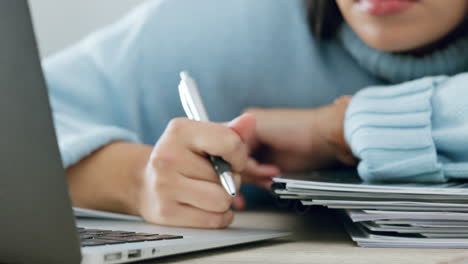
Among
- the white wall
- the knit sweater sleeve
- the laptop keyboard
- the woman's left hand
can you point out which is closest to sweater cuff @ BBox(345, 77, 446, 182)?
the knit sweater sleeve

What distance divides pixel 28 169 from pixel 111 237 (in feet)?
0.33

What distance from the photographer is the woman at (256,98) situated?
20.2 inches

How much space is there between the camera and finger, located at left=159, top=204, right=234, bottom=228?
1.67 ft

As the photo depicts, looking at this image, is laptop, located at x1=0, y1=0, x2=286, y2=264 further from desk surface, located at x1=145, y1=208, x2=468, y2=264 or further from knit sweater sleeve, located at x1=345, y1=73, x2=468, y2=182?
knit sweater sleeve, located at x1=345, y1=73, x2=468, y2=182

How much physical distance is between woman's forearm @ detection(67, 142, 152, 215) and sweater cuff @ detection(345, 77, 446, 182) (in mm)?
224

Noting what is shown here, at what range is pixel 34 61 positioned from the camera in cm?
30

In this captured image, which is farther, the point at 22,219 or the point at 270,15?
the point at 270,15

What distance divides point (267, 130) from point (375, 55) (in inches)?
7.1

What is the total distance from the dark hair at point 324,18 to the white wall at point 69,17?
0.69 metres

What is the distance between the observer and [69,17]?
1440 mm

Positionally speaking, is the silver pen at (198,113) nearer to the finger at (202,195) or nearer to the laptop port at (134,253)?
the finger at (202,195)

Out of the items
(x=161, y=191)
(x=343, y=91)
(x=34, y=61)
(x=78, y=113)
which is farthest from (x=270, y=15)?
(x=34, y=61)

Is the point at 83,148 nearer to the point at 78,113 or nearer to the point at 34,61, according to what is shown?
the point at 78,113

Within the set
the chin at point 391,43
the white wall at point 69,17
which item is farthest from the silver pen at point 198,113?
the white wall at point 69,17
